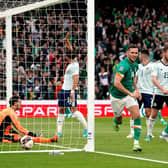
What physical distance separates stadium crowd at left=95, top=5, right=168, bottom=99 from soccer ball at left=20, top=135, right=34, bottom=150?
16.4 m

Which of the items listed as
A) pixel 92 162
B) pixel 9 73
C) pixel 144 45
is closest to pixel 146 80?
pixel 9 73

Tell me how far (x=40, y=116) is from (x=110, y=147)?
11.8m

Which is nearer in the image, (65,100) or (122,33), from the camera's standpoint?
(65,100)

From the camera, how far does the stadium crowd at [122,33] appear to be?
99.5 ft

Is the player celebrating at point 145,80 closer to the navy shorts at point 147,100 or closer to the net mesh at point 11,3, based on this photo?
the navy shorts at point 147,100

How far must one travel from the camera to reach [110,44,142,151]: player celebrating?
12688 millimetres

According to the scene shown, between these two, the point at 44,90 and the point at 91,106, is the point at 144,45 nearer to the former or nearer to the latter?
the point at 44,90

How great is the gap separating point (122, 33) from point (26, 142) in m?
20.7

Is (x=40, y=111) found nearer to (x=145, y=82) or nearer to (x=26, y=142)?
(x=145, y=82)

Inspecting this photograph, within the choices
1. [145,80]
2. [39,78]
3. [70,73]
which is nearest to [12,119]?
[70,73]

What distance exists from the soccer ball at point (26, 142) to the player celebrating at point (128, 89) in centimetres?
190

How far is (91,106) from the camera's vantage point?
12430 mm

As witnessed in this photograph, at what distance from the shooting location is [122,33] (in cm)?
3284

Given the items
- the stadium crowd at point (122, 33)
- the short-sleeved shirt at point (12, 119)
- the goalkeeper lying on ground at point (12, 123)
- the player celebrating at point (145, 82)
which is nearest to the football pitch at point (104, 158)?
the goalkeeper lying on ground at point (12, 123)
